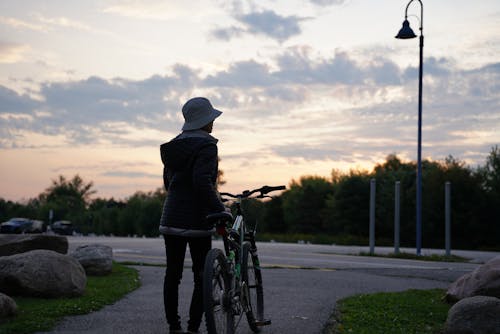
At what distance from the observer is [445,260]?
21.8 metres

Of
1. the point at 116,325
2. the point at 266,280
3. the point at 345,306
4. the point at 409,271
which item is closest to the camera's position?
the point at 116,325

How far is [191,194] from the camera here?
19.6 ft

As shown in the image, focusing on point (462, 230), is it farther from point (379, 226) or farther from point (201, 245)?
point (201, 245)

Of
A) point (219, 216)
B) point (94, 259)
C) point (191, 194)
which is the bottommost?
point (94, 259)

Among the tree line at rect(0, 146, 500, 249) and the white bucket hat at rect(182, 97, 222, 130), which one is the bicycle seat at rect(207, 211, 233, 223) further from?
the tree line at rect(0, 146, 500, 249)

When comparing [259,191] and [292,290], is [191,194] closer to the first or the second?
[259,191]

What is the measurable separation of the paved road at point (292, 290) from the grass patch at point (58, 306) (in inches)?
6.0

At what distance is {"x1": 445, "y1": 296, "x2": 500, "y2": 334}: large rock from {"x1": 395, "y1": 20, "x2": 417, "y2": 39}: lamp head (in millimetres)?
17581

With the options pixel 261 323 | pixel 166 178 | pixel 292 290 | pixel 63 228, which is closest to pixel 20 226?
pixel 63 228

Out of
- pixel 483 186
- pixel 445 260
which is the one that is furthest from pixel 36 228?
pixel 445 260

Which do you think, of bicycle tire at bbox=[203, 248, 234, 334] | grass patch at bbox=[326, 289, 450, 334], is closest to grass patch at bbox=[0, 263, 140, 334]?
→ bicycle tire at bbox=[203, 248, 234, 334]

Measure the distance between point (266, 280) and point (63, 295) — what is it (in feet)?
15.3

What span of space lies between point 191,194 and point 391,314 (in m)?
3.53

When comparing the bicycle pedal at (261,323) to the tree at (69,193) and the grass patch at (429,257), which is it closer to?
the grass patch at (429,257)
